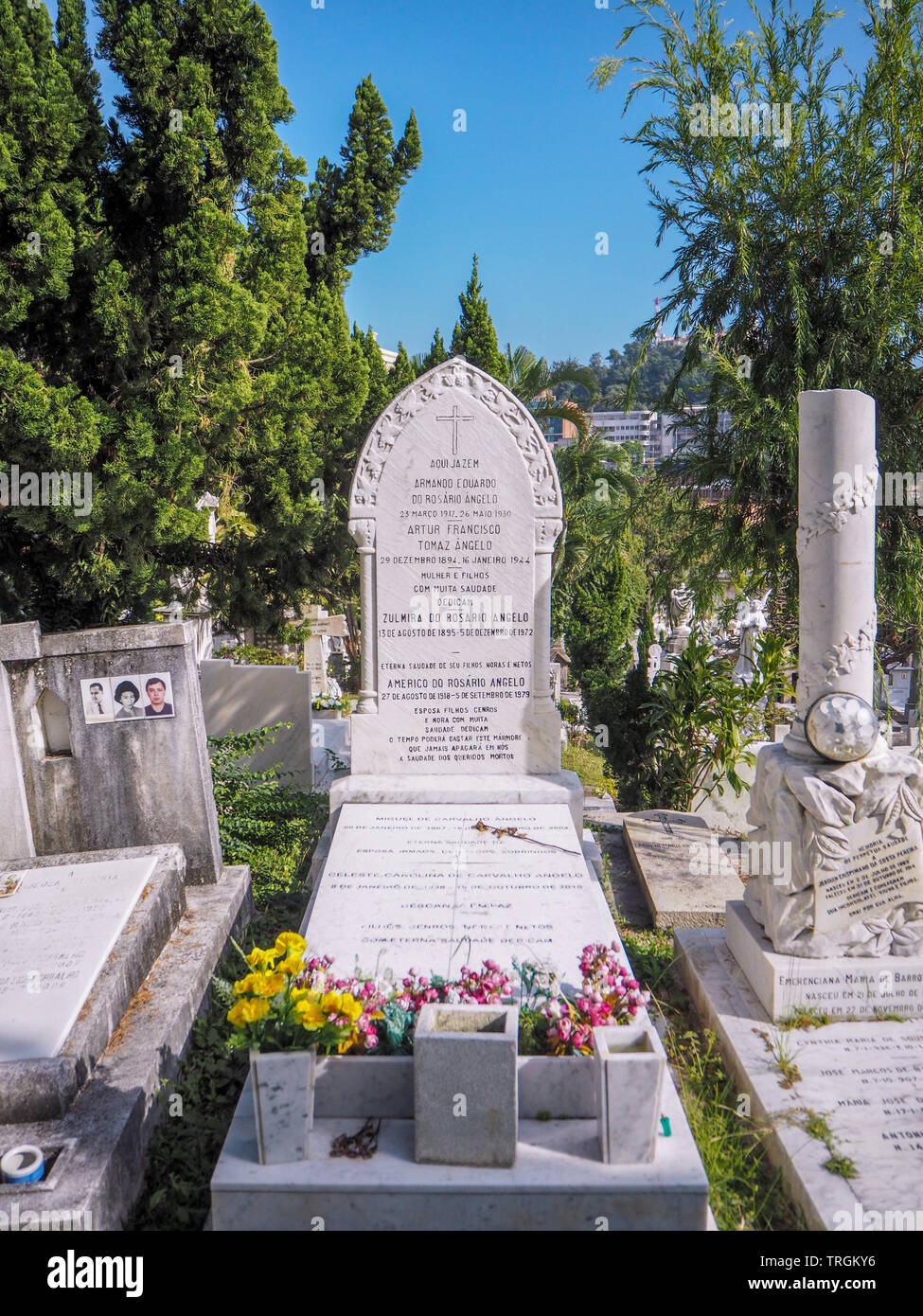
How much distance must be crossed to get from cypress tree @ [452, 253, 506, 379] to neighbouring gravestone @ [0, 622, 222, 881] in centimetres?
991

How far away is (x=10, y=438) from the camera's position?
221 inches

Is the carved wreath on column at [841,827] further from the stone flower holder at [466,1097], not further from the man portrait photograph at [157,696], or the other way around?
the man portrait photograph at [157,696]

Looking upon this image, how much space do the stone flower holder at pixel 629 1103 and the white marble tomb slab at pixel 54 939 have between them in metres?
2.07

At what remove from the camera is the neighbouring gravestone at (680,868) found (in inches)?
218

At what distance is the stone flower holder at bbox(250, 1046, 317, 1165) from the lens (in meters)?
2.93

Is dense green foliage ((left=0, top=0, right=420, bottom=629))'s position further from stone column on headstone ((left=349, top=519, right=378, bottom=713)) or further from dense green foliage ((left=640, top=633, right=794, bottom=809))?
dense green foliage ((left=640, top=633, right=794, bottom=809))

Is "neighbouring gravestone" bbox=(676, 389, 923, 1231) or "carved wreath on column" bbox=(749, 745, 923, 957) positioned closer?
"neighbouring gravestone" bbox=(676, 389, 923, 1231)

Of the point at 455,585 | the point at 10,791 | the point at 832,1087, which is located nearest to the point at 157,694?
the point at 10,791

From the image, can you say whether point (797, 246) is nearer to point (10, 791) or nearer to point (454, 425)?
→ point (454, 425)

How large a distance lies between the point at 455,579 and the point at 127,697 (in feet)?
6.94

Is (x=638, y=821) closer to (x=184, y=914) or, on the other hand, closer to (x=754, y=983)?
(x=754, y=983)

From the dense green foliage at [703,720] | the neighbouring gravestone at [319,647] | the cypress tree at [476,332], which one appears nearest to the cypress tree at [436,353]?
the cypress tree at [476,332]

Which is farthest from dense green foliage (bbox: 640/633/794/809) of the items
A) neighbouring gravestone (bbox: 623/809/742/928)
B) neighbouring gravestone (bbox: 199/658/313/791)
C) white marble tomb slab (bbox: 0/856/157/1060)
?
white marble tomb slab (bbox: 0/856/157/1060)

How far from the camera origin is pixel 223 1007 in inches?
175
